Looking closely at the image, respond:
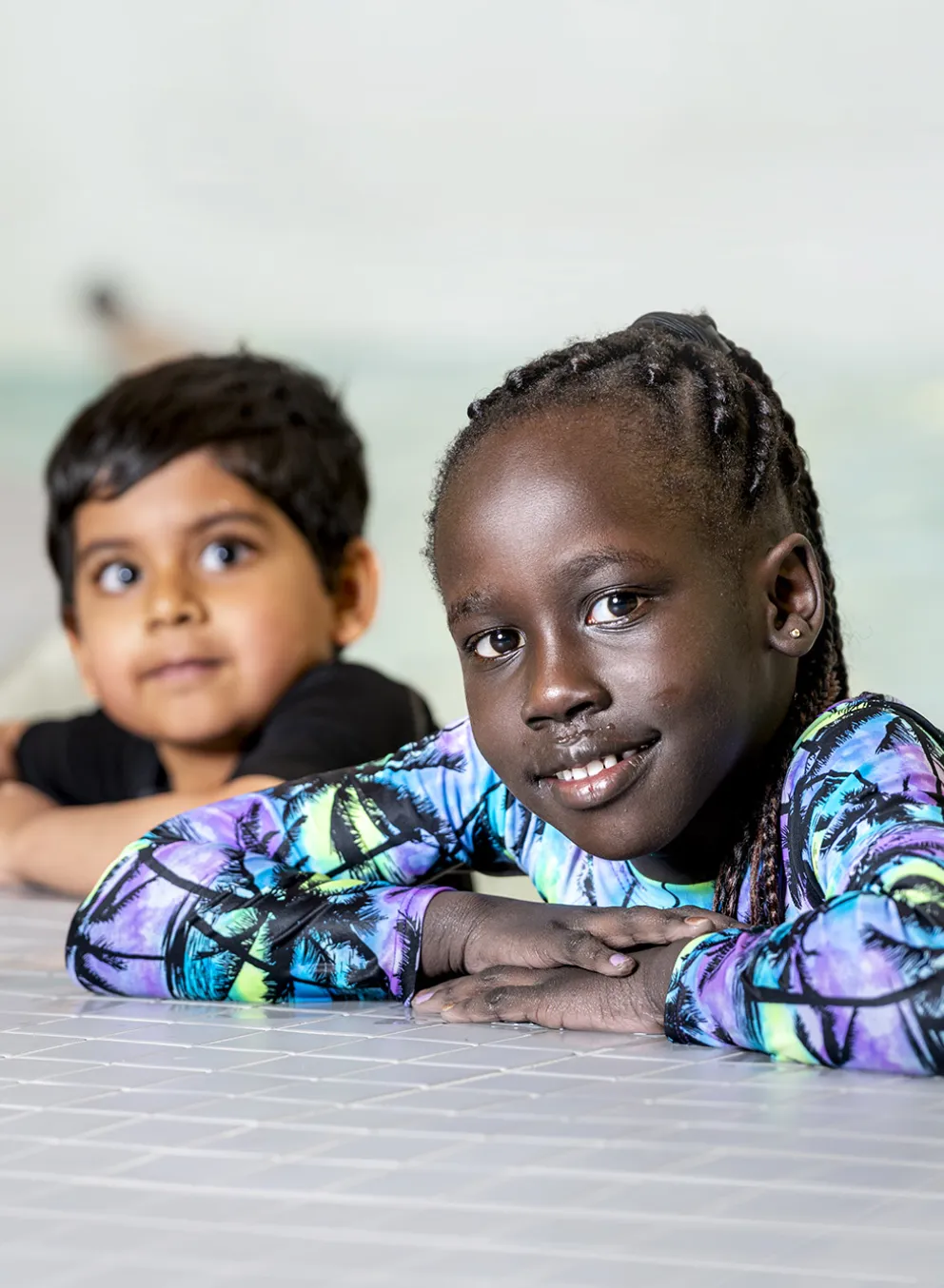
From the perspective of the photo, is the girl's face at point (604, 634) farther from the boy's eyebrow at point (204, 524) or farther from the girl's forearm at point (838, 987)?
the boy's eyebrow at point (204, 524)

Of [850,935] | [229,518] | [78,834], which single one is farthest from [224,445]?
[850,935]

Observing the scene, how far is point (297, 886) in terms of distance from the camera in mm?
1459

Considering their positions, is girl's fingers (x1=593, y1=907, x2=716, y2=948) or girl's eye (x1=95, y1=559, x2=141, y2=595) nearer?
girl's fingers (x1=593, y1=907, x2=716, y2=948)

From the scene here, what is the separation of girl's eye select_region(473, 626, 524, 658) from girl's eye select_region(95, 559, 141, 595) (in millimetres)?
1270

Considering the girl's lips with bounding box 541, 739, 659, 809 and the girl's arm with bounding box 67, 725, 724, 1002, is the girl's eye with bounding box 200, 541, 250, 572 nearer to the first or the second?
the girl's arm with bounding box 67, 725, 724, 1002

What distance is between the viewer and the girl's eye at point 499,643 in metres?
1.26

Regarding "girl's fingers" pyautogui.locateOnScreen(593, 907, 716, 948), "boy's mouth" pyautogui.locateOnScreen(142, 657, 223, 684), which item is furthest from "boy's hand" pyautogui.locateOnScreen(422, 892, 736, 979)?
"boy's mouth" pyautogui.locateOnScreen(142, 657, 223, 684)

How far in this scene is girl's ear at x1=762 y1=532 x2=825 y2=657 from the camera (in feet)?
4.20

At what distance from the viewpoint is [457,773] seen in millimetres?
1541

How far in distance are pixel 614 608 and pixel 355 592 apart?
1.44m

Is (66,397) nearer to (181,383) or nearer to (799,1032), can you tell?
(181,383)

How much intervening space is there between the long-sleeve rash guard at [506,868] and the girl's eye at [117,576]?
0.95 m

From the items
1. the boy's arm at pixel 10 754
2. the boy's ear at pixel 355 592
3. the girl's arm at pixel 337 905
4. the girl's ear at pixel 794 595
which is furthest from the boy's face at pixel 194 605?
the girl's ear at pixel 794 595

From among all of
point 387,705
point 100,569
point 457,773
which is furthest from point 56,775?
point 457,773
